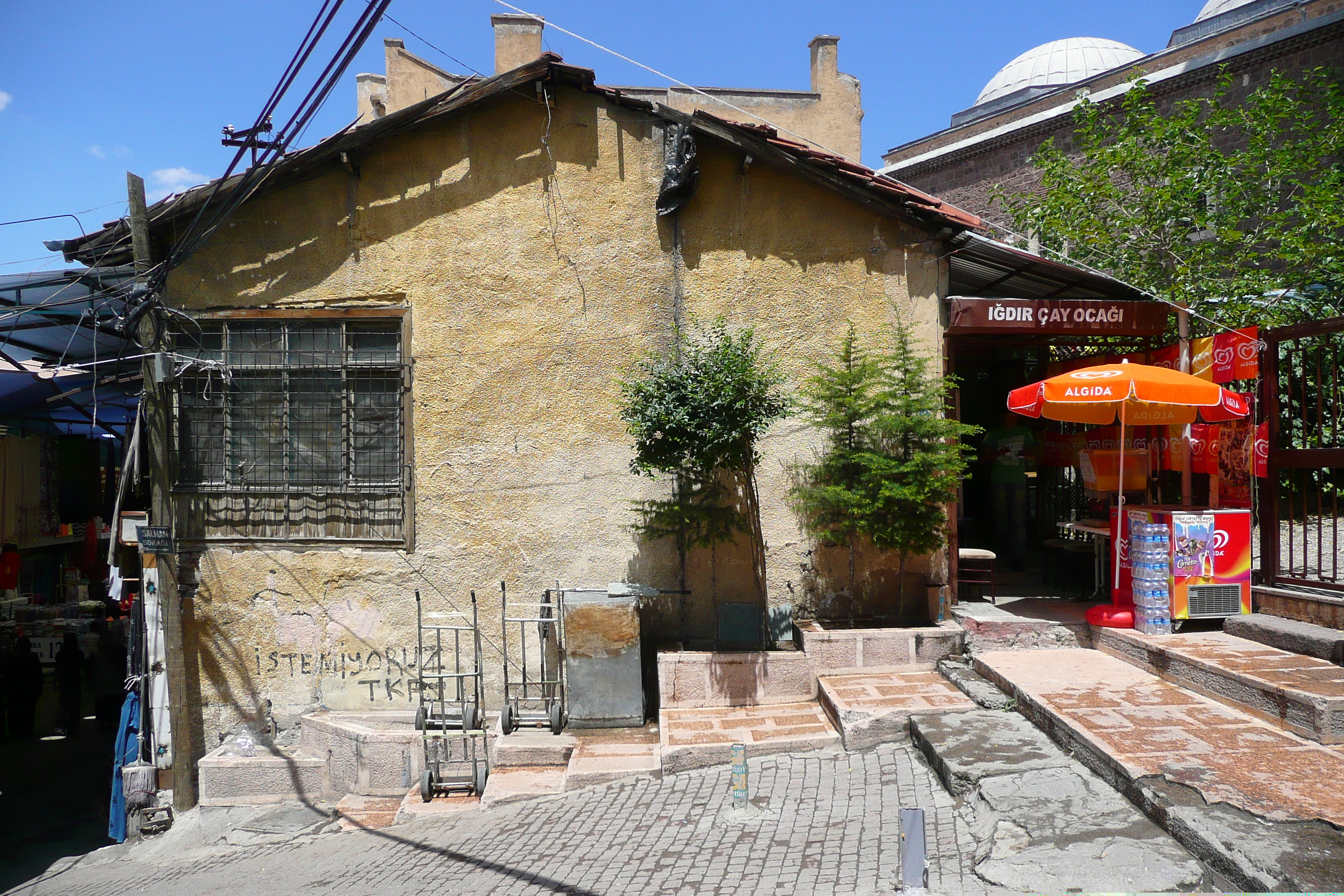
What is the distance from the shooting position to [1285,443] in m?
8.33

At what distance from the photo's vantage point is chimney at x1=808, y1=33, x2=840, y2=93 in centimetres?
2014

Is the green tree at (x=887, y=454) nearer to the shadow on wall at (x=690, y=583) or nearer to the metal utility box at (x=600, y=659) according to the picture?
the shadow on wall at (x=690, y=583)

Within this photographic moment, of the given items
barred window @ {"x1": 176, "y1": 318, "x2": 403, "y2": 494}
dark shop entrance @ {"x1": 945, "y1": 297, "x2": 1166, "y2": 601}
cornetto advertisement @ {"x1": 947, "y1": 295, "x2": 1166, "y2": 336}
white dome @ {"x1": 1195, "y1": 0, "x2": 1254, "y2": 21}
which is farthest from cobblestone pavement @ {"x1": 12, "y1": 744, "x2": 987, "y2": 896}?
white dome @ {"x1": 1195, "y1": 0, "x2": 1254, "y2": 21}

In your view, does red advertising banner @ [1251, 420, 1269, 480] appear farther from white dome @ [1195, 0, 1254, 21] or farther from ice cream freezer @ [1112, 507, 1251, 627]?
white dome @ [1195, 0, 1254, 21]

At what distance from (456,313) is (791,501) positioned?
415 centimetres

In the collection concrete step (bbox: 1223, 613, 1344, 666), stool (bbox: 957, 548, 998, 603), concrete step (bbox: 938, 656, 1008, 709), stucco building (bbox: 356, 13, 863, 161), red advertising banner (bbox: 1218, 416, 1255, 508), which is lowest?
concrete step (bbox: 938, 656, 1008, 709)

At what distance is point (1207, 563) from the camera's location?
294 inches

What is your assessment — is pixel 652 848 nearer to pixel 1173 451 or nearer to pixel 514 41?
pixel 1173 451

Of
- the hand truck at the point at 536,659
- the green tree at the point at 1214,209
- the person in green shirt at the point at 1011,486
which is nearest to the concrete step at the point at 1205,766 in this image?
the hand truck at the point at 536,659

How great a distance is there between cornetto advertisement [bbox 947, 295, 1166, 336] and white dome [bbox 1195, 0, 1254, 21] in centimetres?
2131

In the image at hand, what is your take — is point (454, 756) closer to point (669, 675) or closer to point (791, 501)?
point (669, 675)

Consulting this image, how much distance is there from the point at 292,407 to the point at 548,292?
123 inches

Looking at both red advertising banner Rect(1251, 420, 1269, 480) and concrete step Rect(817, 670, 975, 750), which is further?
red advertising banner Rect(1251, 420, 1269, 480)

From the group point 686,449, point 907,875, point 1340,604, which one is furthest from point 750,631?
point 1340,604
